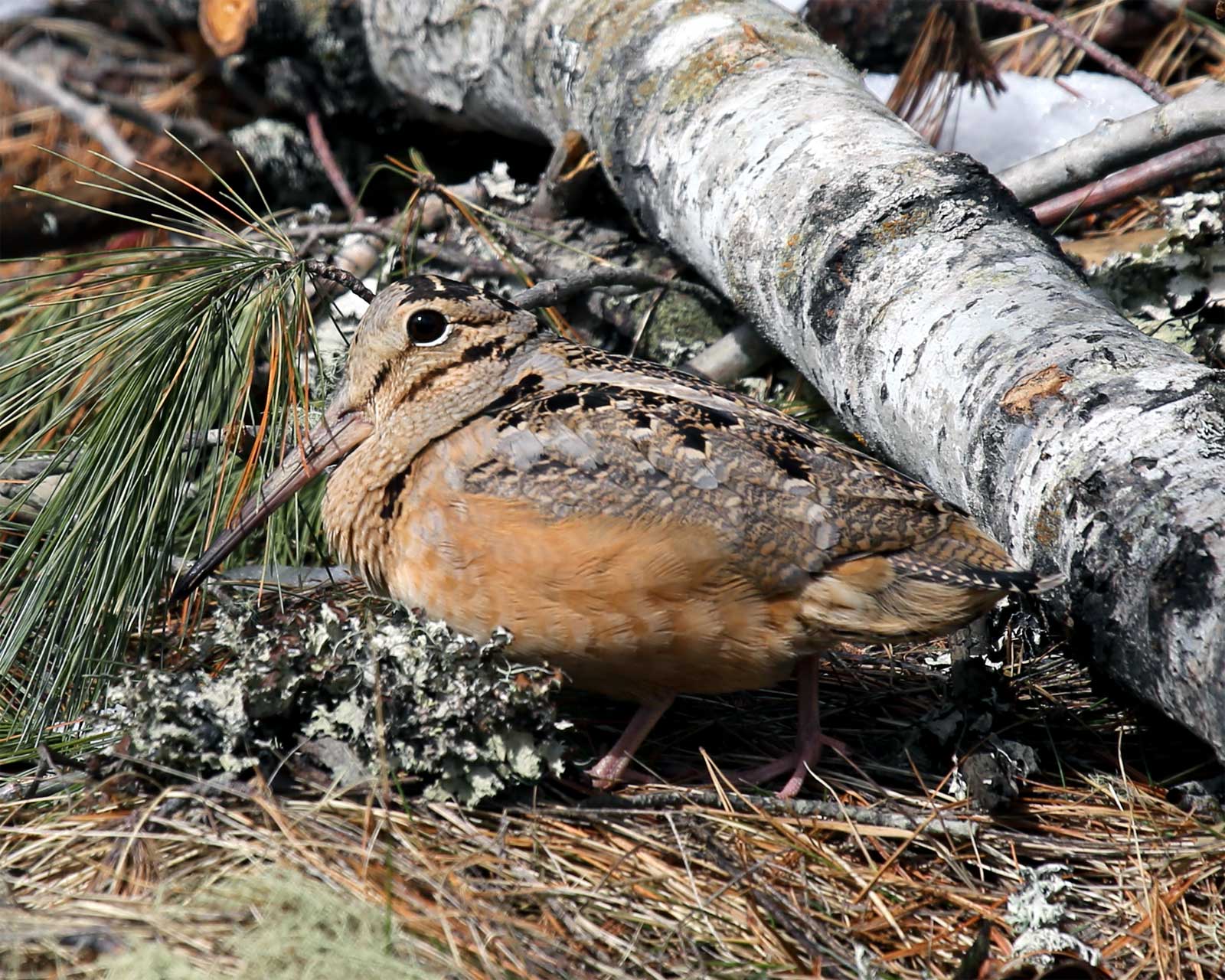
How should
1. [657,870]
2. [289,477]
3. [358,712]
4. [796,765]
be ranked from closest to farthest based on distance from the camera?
[657,870]
[358,712]
[796,765]
[289,477]

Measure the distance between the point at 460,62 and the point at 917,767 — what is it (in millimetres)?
3333

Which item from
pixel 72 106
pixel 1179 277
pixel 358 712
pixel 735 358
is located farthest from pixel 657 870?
pixel 72 106

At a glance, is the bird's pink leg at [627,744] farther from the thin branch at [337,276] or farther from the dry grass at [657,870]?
the thin branch at [337,276]

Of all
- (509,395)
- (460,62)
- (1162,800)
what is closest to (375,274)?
(460,62)

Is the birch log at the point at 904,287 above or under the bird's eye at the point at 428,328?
above

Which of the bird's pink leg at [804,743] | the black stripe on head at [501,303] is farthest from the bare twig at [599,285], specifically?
the bird's pink leg at [804,743]

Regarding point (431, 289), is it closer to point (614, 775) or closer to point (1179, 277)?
point (614, 775)

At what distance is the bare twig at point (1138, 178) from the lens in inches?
152

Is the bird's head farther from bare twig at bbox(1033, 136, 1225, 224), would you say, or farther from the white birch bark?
bare twig at bbox(1033, 136, 1225, 224)

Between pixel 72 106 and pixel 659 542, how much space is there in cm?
437

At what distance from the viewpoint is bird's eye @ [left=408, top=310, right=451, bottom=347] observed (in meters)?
3.00

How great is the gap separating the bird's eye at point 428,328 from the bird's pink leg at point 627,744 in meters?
1.02

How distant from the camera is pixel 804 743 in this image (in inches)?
111

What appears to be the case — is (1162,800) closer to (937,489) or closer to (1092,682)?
(1092,682)
